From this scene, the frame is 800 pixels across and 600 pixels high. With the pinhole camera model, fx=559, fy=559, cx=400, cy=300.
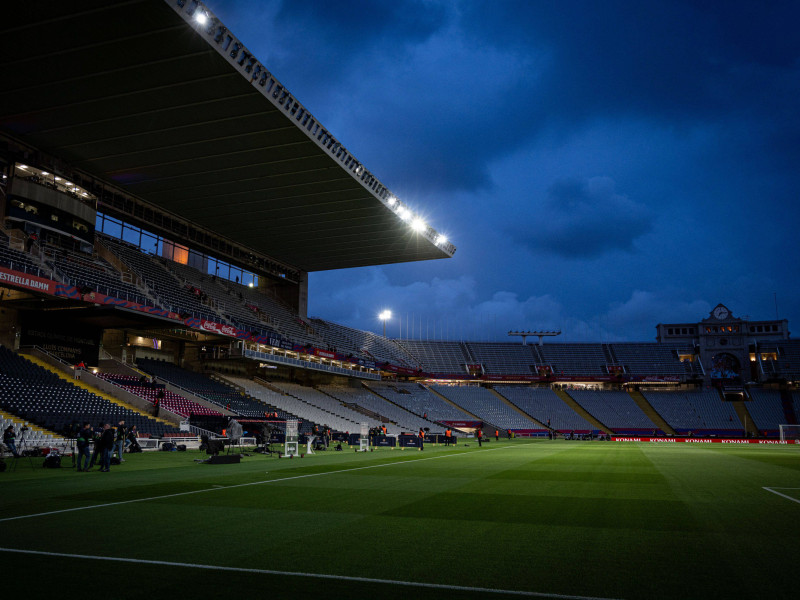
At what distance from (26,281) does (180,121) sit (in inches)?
442

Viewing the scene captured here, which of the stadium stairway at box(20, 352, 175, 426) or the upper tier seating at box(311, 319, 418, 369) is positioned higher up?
the upper tier seating at box(311, 319, 418, 369)

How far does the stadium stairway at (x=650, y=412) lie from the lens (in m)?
66.6

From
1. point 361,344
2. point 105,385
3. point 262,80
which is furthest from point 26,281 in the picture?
point 361,344

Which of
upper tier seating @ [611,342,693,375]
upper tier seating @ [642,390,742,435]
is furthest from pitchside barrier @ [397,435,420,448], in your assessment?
upper tier seating @ [611,342,693,375]

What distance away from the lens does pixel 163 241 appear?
46594 millimetres

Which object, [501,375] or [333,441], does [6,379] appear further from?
[501,375]

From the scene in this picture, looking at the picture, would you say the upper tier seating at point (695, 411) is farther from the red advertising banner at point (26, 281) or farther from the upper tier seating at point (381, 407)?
the red advertising banner at point (26, 281)

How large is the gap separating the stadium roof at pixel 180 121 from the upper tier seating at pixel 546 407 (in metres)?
31.8

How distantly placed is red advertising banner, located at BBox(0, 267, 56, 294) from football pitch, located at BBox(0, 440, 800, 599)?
56.6 feet

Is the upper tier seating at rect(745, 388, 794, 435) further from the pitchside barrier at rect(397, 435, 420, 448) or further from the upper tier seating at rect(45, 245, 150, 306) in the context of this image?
the upper tier seating at rect(45, 245, 150, 306)

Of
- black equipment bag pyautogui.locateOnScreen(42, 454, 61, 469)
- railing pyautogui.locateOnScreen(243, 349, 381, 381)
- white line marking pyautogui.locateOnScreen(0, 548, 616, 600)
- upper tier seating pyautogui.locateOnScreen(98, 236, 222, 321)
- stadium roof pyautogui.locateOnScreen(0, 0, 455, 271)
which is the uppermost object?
stadium roof pyautogui.locateOnScreen(0, 0, 455, 271)

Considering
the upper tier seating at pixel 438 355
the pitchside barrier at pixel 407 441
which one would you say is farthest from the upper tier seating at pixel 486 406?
the pitchside barrier at pixel 407 441

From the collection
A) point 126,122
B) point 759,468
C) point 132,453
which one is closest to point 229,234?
point 126,122

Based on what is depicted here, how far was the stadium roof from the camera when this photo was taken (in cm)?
2323
